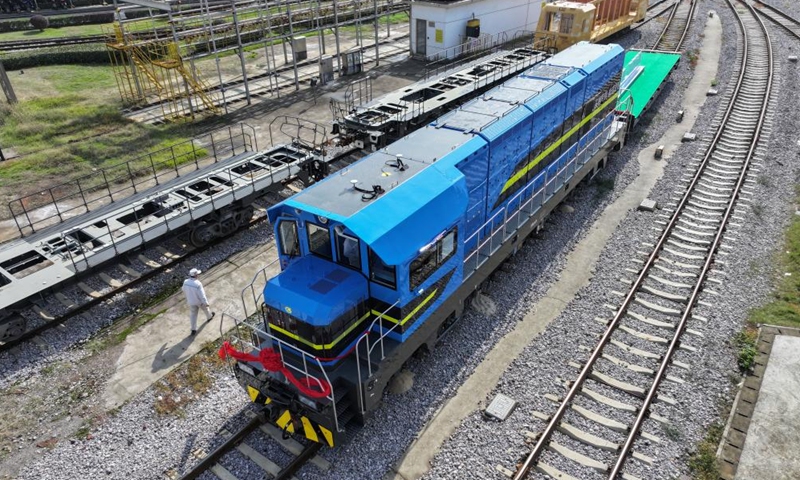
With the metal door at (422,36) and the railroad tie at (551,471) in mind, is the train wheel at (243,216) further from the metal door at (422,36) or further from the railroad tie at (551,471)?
the metal door at (422,36)

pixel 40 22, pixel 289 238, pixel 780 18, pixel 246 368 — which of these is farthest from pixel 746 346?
pixel 40 22

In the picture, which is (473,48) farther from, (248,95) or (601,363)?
(601,363)

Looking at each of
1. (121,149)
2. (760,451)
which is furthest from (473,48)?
(760,451)

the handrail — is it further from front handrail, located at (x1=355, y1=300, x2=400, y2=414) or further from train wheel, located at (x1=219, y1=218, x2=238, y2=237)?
train wheel, located at (x1=219, y1=218, x2=238, y2=237)

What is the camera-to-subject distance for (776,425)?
8492mm

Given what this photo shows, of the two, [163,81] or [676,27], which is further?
[676,27]

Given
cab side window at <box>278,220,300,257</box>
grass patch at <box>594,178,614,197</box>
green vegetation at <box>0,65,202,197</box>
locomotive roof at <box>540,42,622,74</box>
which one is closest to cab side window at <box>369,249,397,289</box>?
cab side window at <box>278,220,300,257</box>

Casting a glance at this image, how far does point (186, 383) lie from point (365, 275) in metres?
4.13

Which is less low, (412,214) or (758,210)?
(412,214)

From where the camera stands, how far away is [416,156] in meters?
9.59

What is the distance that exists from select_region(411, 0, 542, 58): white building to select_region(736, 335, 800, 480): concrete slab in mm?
22033

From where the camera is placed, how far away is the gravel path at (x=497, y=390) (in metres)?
8.09

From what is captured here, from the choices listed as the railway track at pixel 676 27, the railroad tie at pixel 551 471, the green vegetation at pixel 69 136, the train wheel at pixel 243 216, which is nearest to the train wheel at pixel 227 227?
the train wheel at pixel 243 216

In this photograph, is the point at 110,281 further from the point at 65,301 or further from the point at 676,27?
→ the point at 676,27
